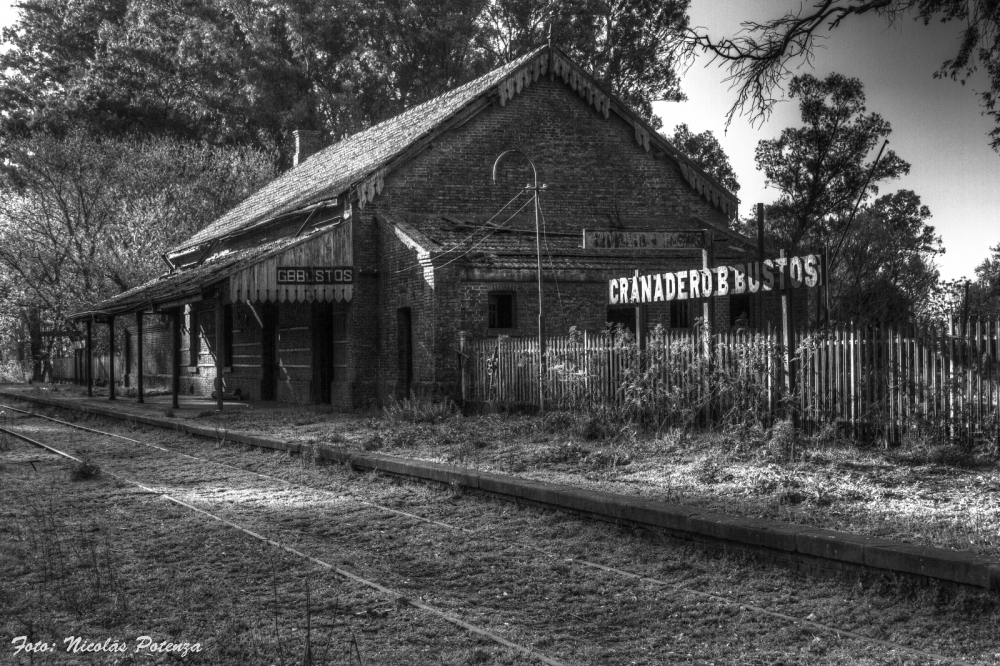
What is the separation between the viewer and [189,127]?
55.2 m

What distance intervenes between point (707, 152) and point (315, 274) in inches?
1055

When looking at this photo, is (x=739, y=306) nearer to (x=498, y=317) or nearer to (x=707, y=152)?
(x=498, y=317)

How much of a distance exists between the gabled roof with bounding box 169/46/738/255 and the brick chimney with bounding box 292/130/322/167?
821cm

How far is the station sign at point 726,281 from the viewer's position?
1388 centimetres

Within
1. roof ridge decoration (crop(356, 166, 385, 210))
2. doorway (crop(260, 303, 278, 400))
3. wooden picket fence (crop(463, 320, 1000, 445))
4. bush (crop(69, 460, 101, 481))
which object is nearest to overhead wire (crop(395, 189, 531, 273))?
roof ridge decoration (crop(356, 166, 385, 210))

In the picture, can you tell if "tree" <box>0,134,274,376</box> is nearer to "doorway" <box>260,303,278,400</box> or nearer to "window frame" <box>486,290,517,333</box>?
"doorway" <box>260,303,278,400</box>

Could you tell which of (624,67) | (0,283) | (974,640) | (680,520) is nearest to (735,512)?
(680,520)

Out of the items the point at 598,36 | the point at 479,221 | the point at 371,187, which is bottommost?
the point at 479,221

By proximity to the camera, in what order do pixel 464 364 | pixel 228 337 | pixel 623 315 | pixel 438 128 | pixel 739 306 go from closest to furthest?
pixel 464 364 → pixel 623 315 → pixel 438 128 → pixel 739 306 → pixel 228 337

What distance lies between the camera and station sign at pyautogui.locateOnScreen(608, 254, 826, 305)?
1388 cm

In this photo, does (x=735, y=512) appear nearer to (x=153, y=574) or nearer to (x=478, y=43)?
(x=153, y=574)

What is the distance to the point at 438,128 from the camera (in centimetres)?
2528

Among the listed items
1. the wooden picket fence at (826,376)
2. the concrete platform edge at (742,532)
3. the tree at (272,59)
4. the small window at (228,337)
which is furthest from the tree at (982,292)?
the small window at (228,337)

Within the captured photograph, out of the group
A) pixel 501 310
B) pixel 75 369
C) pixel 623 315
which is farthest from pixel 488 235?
pixel 75 369
